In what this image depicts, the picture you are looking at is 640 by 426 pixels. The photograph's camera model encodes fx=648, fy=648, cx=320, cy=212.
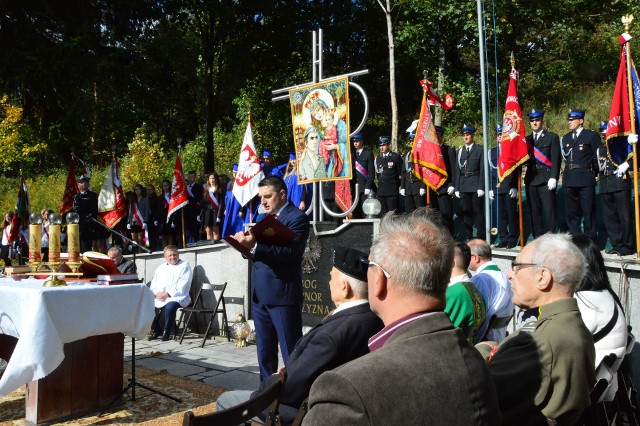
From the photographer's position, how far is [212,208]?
44.9 ft

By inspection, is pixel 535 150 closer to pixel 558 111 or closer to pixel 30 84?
pixel 30 84

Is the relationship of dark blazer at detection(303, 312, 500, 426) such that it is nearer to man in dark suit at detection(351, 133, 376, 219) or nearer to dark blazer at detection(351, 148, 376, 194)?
man in dark suit at detection(351, 133, 376, 219)

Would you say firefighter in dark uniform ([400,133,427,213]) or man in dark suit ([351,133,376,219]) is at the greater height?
man in dark suit ([351,133,376,219])

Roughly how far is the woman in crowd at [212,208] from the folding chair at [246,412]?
34.6 feet

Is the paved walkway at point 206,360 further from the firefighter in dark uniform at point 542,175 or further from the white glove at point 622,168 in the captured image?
the white glove at point 622,168

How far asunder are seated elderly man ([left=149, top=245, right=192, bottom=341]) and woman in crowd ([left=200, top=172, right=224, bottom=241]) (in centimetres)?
342

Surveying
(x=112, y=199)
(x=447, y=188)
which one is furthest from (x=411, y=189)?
(x=112, y=199)

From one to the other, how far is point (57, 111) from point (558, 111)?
17.3 m

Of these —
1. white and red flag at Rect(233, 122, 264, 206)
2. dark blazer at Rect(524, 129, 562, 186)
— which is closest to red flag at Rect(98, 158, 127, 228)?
white and red flag at Rect(233, 122, 264, 206)

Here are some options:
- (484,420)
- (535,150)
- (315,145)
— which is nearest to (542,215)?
(535,150)

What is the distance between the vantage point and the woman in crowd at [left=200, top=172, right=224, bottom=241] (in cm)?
1354

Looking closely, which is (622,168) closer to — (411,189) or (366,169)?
(411,189)

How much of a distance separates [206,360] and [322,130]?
3.30m

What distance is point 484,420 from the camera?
5.48 feet
